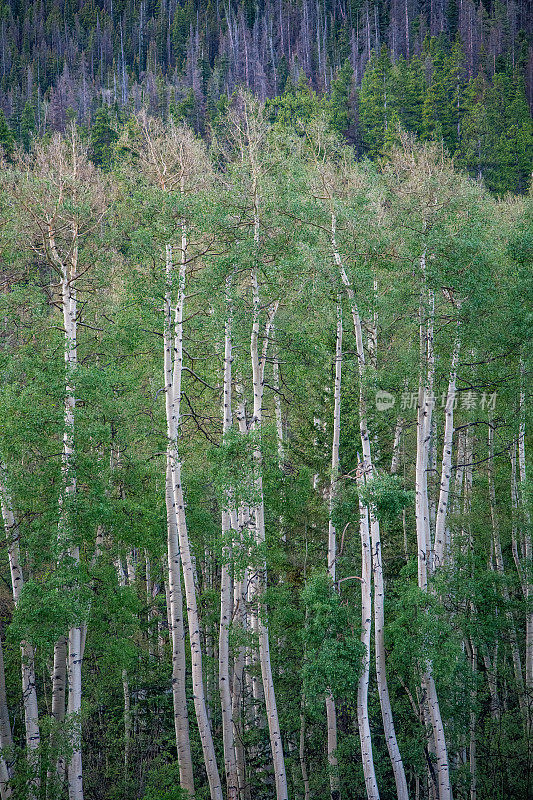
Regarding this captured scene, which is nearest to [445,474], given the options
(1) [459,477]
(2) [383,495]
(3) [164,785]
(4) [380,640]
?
(2) [383,495]

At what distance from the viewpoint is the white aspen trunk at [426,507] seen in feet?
47.2

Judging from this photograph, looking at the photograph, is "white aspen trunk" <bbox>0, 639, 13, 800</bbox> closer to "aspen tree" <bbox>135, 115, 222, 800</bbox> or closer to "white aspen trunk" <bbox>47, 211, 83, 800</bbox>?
"white aspen trunk" <bbox>47, 211, 83, 800</bbox>

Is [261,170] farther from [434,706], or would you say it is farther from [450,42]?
[450,42]

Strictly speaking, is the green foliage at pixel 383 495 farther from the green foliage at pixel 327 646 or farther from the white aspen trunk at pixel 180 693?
the white aspen trunk at pixel 180 693

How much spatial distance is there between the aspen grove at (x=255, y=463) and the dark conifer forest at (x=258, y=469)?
0.09 m

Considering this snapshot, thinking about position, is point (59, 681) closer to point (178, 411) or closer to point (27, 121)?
point (178, 411)

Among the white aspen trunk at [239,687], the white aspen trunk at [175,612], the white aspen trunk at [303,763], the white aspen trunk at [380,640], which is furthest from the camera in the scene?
the white aspen trunk at [303,763]

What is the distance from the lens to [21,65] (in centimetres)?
10106

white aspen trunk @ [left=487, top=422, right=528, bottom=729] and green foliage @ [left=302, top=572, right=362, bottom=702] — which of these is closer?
green foliage @ [left=302, top=572, right=362, bottom=702]

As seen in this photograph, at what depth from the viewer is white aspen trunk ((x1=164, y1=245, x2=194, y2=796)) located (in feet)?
46.4

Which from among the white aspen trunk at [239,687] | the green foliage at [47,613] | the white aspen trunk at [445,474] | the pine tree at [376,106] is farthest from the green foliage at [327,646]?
the pine tree at [376,106]

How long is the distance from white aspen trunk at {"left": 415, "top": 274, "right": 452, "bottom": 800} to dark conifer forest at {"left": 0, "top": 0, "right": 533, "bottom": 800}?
6 centimetres

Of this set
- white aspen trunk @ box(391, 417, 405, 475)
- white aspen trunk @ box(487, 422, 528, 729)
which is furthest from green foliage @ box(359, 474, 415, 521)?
white aspen trunk @ box(487, 422, 528, 729)

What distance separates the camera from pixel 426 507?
15.3m
